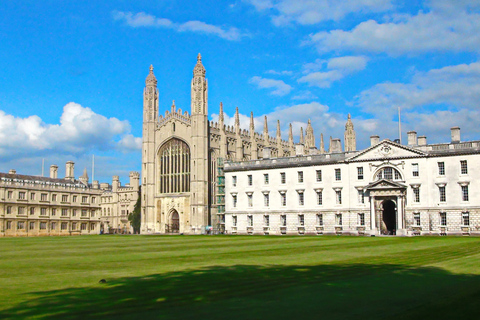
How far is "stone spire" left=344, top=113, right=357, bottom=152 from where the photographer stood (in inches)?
3632

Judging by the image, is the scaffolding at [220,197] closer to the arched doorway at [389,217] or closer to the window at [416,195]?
the arched doorway at [389,217]

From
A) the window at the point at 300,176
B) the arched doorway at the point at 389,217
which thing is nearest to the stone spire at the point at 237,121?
the window at the point at 300,176

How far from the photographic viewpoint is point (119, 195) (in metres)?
118

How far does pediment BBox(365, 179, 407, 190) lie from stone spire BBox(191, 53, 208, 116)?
101ft

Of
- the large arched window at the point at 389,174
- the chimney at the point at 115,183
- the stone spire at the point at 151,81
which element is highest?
the stone spire at the point at 151,81

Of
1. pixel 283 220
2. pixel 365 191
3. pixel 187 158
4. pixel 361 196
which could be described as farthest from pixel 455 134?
pixel 187 158

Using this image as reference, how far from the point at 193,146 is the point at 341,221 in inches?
1070

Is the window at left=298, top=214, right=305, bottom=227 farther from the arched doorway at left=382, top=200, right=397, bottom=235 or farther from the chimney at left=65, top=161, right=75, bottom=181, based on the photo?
the chimney at left=65, top=161, right=75, bottom=181

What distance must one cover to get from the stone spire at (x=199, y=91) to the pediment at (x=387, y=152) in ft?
91.3

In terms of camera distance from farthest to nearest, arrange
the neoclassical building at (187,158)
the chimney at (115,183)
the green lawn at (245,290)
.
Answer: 1. the chimney at (115,183)
2. the neoclassical building at (187,158)
3. the green lawn at (245,290)

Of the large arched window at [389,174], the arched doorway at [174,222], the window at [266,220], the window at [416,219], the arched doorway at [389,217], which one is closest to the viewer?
the window at [416,219]

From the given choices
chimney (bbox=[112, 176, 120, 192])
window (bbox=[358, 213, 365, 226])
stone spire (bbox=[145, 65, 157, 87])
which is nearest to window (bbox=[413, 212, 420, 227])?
window (bbox=[358, 213, 365, 226])

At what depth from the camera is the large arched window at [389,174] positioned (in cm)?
5859

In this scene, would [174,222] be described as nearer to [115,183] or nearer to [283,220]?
[283,220]
